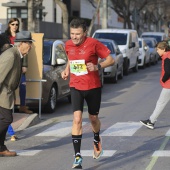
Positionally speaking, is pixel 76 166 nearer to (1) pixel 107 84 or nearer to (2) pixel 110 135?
(2) pixel 110 135

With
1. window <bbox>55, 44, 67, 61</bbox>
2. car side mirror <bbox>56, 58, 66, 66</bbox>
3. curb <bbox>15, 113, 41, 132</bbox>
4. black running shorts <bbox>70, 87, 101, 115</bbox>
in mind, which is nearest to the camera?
black running shorts <bbox>70, 87, 101, 115</bbox>

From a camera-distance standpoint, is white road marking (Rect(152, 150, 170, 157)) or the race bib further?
white road marking (Rect(152, 150, 170, 157))

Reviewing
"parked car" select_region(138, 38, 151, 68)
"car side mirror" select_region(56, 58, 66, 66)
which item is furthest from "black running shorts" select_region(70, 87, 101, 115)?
"parked car" select_region(138, 38, 151, 68)

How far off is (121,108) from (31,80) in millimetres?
2888

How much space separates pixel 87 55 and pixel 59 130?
382 centimetres

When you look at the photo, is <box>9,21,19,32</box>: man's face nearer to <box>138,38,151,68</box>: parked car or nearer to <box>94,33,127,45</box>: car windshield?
<box>94,33,127,45</box>: car windshield

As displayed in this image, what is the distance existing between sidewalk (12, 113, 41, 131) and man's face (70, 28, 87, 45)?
4054 mm

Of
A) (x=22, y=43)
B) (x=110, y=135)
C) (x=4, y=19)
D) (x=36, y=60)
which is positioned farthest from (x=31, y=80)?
(x=4, y=19)

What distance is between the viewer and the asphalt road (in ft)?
26.7

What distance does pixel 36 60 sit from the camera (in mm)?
12414

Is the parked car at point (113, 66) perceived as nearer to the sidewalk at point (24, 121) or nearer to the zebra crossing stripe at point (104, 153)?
the sidewalk at point (24, 121)

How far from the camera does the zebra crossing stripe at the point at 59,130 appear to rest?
10820 millimetres

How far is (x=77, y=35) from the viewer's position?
7.58m

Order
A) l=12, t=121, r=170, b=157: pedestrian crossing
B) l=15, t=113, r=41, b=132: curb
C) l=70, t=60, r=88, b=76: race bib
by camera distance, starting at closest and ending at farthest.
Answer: l=70, t=60, r=88, b=76: race bib < l=12, t=121, r=170, b=157: pedestrian crossing < l=15, t=113, r=41, b=132: curb
